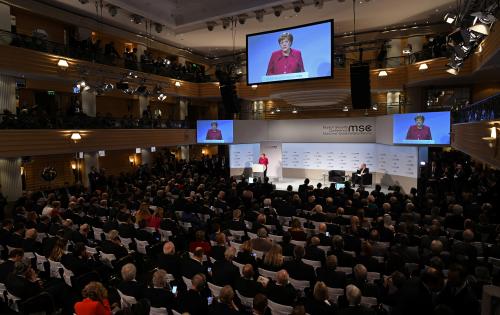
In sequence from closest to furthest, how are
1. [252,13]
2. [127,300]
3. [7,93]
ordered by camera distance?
[127,300], [7,93], [252,13]

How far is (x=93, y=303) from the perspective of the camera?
4.52 m

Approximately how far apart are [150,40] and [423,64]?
16.0 meters

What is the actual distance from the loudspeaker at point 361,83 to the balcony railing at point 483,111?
151 inches

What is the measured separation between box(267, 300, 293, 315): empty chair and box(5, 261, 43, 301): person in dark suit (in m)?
3.72

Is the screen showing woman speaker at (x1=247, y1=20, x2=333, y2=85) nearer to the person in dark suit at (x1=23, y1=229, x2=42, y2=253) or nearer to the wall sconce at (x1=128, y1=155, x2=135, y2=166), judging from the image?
the wall sconce at (x1=128, y1=155, x2=135, y2=166)

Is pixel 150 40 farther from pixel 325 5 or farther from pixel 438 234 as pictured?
pixel 438 234

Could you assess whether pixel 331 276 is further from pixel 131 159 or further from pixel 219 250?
pixel 131 159

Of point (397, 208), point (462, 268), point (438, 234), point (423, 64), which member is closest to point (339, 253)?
point (462, 268)

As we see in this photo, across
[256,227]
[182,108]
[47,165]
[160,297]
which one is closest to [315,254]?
[256,227]

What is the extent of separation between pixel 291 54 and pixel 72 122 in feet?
34.1

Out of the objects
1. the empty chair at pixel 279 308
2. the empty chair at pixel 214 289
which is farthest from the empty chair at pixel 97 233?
the empty chair at pixel 279 308

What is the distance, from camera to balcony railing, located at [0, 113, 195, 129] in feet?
42.9

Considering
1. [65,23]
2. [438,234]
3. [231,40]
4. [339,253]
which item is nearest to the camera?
[339,253]

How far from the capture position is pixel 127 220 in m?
9.25
